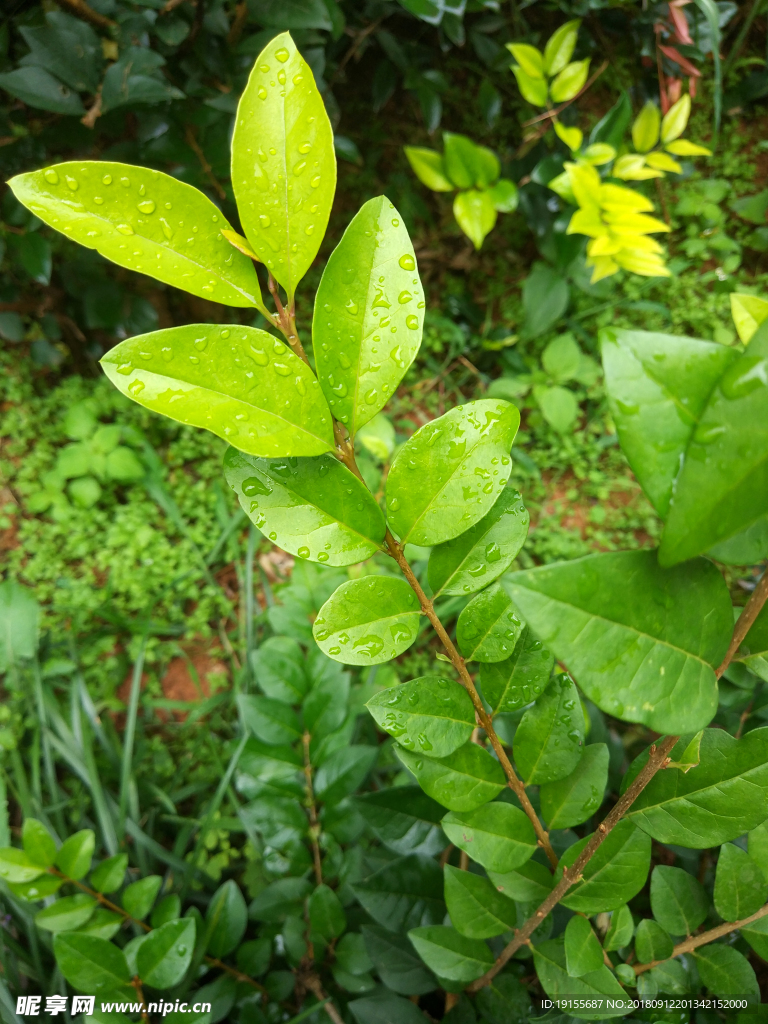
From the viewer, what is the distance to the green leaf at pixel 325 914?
731mm

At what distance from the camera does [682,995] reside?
560 millimetres

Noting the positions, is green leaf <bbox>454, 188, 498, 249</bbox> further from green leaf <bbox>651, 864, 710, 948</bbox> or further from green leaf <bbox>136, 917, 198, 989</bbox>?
green leaf <bbox>136, 917, 198, 989</bbox>

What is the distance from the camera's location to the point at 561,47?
122 centimetres

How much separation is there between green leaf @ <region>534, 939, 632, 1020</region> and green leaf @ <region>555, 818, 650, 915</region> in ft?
0.19

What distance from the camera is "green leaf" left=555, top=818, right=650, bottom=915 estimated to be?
0.46 m

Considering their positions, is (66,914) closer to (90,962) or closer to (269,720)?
(90,962)

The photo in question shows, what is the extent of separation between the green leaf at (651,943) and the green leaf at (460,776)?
254 millimetres

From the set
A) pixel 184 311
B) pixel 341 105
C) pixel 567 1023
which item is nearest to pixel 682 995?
pixel 567 1023

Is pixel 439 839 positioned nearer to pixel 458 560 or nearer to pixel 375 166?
pixel 458 560

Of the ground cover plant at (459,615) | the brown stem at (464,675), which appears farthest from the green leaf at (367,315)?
the brown stem at (464,675)

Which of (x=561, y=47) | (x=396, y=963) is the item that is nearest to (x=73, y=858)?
(x=396, y=963)

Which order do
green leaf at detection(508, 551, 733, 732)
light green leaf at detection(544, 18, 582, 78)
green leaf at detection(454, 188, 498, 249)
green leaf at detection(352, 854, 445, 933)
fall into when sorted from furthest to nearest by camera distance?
green leaf at detection(454, 188, 498, 249) < light green leaf at detection(544, 18, 582, 78) < green leaf at detection(352, 854, 445, 933) < green leaf at detection(508, 551, 733, 732)

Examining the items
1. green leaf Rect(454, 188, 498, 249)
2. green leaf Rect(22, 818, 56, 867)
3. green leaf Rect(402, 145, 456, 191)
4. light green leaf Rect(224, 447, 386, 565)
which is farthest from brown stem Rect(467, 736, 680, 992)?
green leaf Rect(402, 145, 456, 191)

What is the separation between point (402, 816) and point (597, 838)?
304mm
